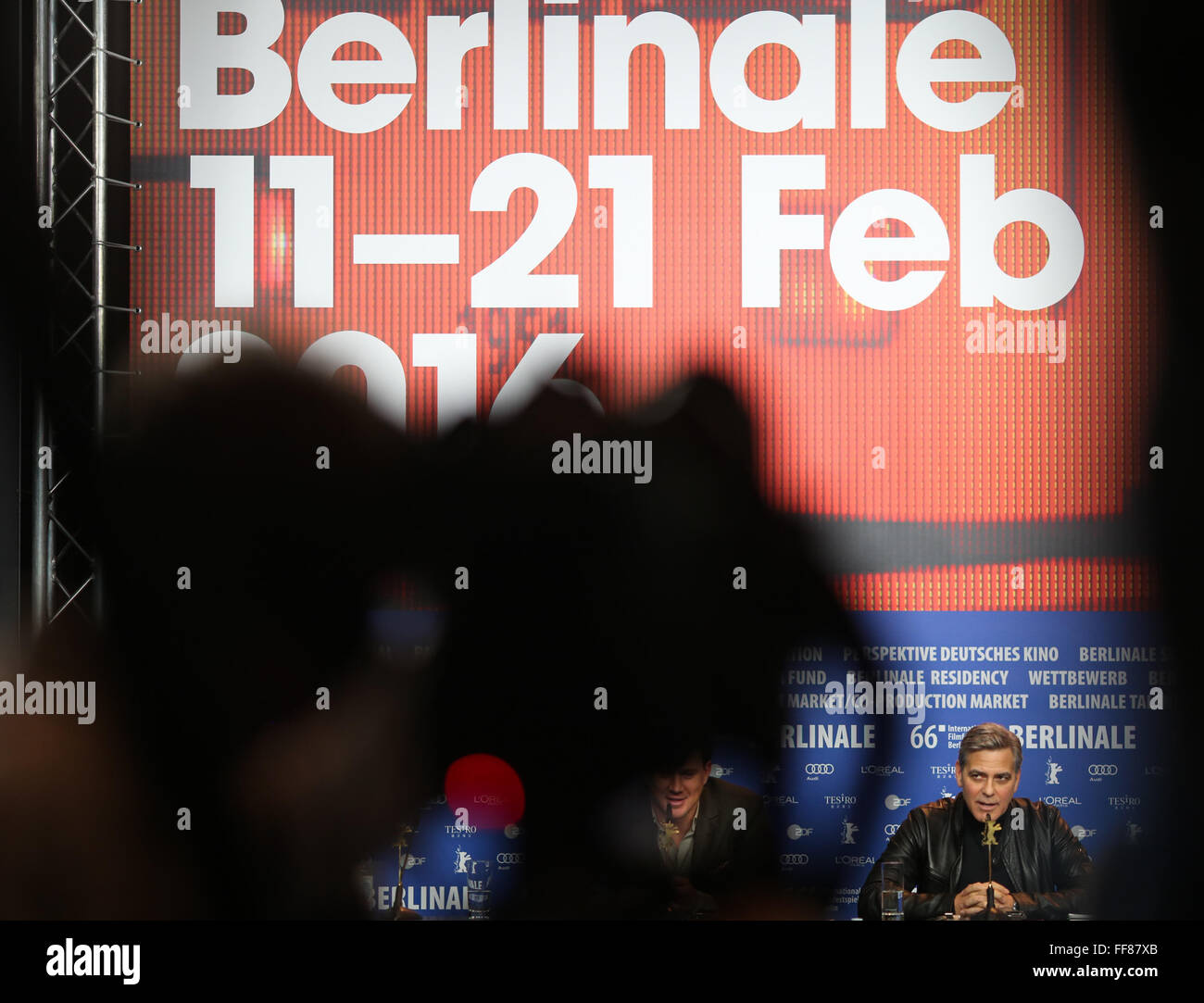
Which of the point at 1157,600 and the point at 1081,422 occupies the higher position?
the point at 1081,422

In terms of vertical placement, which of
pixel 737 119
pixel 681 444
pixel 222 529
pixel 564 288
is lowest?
pixel 222 529

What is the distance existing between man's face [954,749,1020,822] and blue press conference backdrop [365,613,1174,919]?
1.3 inches

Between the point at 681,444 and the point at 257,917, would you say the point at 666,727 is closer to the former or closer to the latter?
the point at 681,444

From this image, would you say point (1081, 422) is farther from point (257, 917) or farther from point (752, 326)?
point (257, 917)

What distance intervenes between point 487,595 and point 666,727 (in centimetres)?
56

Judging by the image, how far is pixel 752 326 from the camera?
2.99 metres

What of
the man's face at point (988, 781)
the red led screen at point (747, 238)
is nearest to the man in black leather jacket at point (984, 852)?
the man's face at point (988, 781)

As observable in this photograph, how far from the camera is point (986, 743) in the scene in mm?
2980

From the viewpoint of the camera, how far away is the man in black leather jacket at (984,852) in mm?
2971

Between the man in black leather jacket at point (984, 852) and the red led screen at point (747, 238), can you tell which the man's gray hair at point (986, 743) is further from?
the red led screen at point (747, 238)

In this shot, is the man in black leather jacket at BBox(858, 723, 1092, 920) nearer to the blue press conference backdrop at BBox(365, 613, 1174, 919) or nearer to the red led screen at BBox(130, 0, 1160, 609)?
the blue press conference backdrop at BBox(365, 613, 1174, 919)

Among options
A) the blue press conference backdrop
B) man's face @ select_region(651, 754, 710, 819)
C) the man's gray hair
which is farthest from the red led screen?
man's face @ select_region(651, 754, 710, 819)

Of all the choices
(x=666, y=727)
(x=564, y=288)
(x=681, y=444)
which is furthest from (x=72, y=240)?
(x=666, y=727)

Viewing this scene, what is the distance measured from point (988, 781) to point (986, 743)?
0.10 meters
